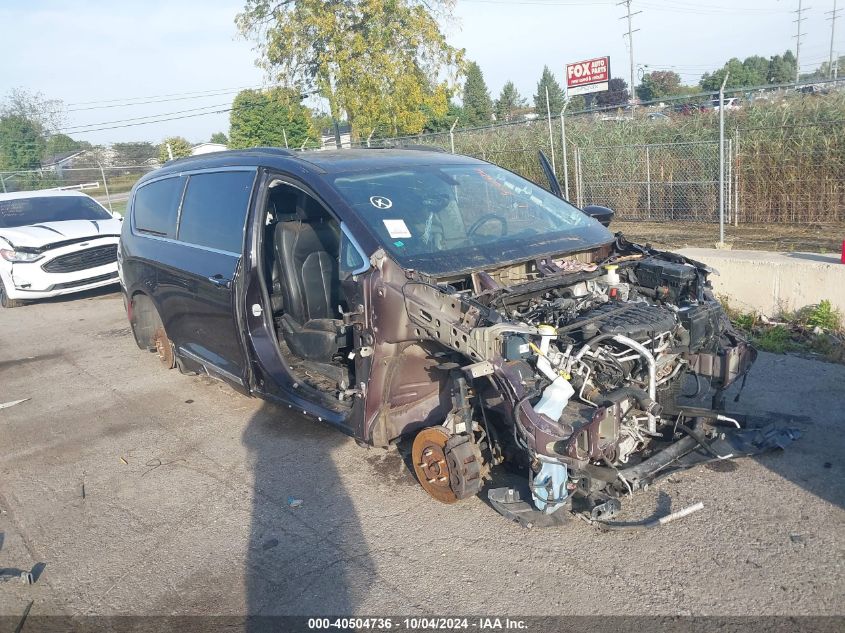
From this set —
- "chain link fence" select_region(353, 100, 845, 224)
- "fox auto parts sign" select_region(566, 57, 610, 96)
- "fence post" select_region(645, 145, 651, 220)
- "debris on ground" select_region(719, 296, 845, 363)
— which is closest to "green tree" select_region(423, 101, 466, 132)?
"fox auto parts sign" select_region(566, 57, 610, 96)

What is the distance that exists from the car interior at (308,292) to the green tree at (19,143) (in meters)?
40.0

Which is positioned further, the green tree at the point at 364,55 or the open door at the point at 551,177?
the green tree at the point at 364,55

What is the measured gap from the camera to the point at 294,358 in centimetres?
499

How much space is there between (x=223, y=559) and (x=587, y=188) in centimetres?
1282

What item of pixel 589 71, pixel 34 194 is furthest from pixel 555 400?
pixel 589 71

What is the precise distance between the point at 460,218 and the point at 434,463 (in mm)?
1612

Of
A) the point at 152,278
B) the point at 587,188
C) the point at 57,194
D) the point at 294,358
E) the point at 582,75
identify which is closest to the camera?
the point at 294,358

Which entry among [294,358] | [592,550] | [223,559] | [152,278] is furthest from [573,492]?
[152,278]

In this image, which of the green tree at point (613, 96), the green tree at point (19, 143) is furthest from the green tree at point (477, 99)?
the green tree at point (19, 143)

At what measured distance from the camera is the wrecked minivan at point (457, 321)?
3387 millimetres

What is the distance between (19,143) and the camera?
40.9 meters

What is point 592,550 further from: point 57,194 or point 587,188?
point 587,188

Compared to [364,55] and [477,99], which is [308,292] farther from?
[477,99]

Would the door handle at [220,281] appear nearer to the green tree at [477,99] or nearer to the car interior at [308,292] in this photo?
the car interior at [308,292]
